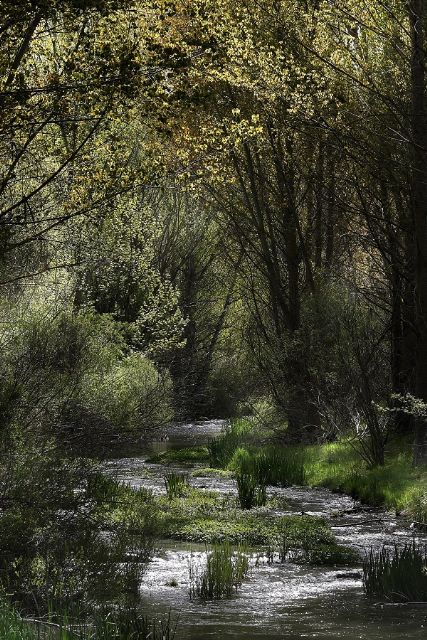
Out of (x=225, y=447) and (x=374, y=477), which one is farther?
(x=225, y=447)

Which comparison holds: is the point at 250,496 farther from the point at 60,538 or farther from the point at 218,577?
the point at 60,538

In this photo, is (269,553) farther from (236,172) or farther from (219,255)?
→ (219,255)

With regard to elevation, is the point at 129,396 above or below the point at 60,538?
above

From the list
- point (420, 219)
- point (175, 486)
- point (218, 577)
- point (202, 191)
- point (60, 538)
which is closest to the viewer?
point (60, 538)

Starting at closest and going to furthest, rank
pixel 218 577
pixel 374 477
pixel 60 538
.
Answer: pixel 60 538 → pixel 218 577 → pixel 374 477

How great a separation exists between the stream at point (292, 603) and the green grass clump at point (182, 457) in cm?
882

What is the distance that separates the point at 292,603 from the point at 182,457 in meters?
13.3

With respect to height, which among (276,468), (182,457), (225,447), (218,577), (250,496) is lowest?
(218,577)

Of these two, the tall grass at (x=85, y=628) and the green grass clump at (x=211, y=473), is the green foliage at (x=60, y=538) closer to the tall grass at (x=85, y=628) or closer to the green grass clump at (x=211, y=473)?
the tall grass at (x=85, y=628)

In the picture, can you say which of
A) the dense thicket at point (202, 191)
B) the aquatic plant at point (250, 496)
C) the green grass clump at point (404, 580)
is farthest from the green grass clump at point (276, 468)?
the green grass clump at point (404, 580)

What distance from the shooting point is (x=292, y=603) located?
9680mm

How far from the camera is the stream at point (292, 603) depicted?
8672 millimetres

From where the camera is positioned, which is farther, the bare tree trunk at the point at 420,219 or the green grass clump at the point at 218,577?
the bare tree trunk at the point at 420,219

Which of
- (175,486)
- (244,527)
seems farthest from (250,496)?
(244,527)
